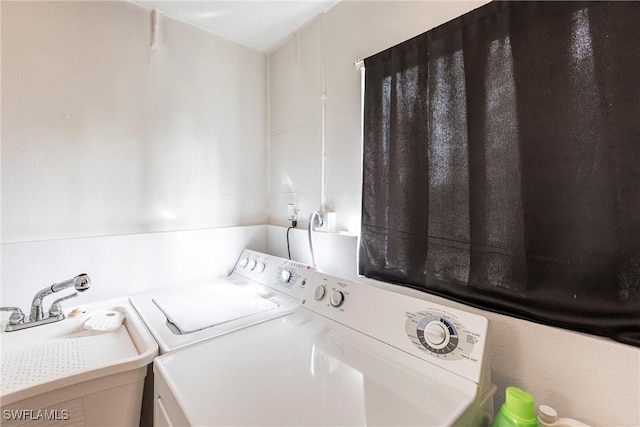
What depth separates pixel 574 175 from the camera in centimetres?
72

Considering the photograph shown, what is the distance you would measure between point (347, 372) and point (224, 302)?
2.26ft

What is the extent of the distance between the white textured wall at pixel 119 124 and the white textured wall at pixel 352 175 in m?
0.25

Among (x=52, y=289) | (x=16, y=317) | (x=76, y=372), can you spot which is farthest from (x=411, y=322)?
(x=16, y=317)

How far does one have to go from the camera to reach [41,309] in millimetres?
1080

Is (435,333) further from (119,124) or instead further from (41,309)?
(119,124)

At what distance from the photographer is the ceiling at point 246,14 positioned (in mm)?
1450

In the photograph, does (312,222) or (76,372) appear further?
(312,222)

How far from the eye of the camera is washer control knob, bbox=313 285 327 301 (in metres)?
1.08

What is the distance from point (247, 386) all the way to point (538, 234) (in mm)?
878

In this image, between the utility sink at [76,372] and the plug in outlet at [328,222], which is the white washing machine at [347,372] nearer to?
the utility sink at [76,372]

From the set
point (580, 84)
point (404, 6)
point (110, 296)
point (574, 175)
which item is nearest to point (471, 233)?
point (574, 175)

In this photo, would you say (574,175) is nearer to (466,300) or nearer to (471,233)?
(471,233)

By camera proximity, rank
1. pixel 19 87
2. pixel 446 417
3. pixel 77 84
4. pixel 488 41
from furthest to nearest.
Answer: pixel 77 84, pixel 19 87, pixel 488 41, pixel 446 417

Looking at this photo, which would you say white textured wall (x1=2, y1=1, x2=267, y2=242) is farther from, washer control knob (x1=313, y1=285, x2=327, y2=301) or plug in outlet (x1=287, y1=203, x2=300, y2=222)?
A: washer control knob (x1=313, y1=285, x2=327, y2=301)
